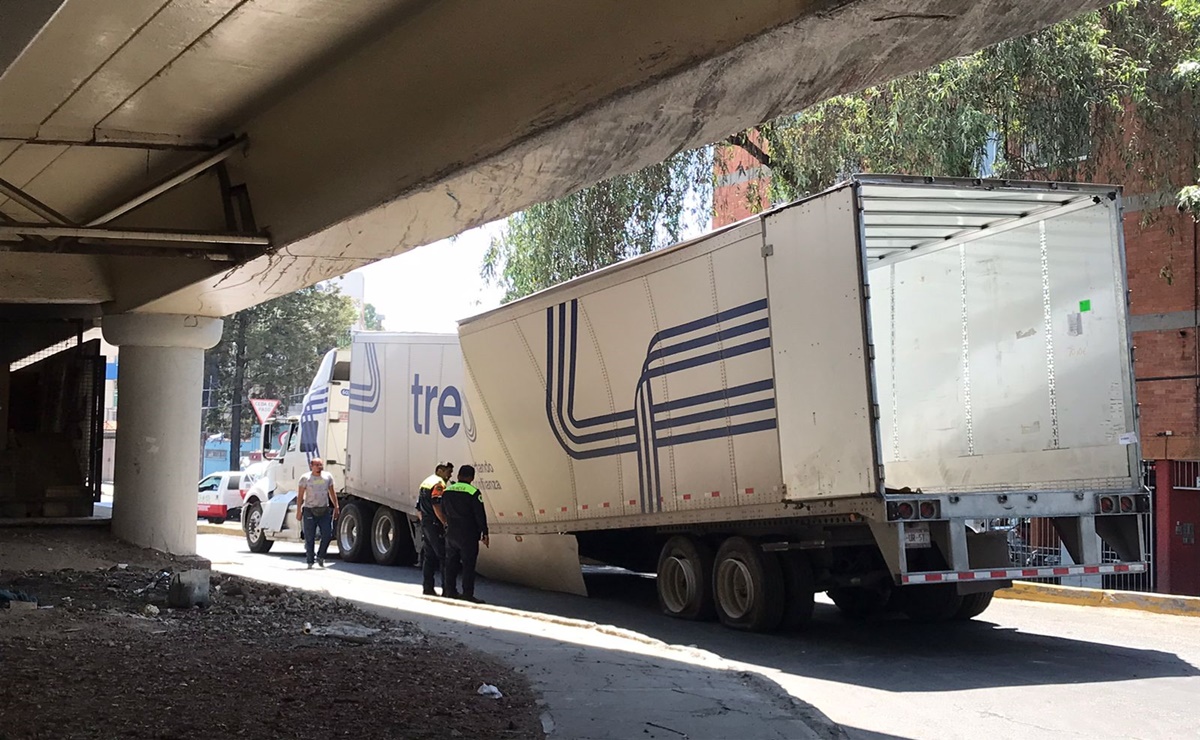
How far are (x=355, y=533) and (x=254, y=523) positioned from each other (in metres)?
3.37

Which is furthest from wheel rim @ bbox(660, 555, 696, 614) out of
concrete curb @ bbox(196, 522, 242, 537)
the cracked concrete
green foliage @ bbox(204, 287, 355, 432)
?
green foliage @ bbox(204, 287, 355, 432)

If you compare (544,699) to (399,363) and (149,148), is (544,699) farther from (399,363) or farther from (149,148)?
(399,363)

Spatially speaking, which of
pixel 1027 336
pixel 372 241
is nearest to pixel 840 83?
pixel 372 241

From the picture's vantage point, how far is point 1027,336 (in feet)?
36.3

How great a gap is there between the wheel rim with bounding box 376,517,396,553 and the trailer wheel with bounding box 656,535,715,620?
7121 mm

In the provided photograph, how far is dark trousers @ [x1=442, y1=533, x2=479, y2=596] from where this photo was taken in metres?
13.6

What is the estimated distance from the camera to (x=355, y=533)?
19219 millimetres

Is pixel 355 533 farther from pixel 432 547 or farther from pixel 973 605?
pixel 973 605

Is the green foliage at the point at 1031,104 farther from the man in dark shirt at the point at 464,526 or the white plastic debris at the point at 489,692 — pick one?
the white plastic debris at the point at 489,692

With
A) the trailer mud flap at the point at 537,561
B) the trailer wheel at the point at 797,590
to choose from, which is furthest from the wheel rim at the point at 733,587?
the trailer mud flap at the point at 537,561

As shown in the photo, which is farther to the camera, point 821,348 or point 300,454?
point 300,454

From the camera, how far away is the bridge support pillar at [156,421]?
1378 centimetres

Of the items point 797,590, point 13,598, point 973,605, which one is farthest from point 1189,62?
point 13,598

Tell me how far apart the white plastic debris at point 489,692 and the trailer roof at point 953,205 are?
475cm
